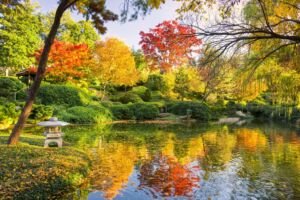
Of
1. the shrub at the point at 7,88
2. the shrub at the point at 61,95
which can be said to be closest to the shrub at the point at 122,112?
the shrub at the point at 61,95

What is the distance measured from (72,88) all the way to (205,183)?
63.2 feet

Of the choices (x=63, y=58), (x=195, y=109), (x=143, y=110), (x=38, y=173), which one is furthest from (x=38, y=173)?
(x=195, y=109)

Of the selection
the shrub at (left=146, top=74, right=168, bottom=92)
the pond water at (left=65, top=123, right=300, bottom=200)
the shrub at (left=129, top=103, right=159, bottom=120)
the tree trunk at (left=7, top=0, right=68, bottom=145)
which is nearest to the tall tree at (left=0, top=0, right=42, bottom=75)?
the shrub at (left=129, top=103, right=159, bottom=120)

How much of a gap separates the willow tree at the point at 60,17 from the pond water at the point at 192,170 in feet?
8.11

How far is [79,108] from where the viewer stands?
862 inches

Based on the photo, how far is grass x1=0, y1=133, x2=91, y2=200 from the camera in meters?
5.21

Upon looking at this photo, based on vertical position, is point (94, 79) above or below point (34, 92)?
above

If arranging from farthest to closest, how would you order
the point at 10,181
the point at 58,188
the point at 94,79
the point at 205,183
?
the point at 94,79
the point at 205,183
the point at 58,188
the point at 10,181

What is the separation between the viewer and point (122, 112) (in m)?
25.4

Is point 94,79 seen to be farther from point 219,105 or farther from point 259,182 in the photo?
point 259,182

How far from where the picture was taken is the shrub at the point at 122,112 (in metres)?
25.2

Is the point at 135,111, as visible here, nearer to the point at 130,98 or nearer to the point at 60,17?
the point at 130,98

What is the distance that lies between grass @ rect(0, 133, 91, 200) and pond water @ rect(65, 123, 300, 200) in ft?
1.62

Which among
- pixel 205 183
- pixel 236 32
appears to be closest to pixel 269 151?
pixel 205 183
